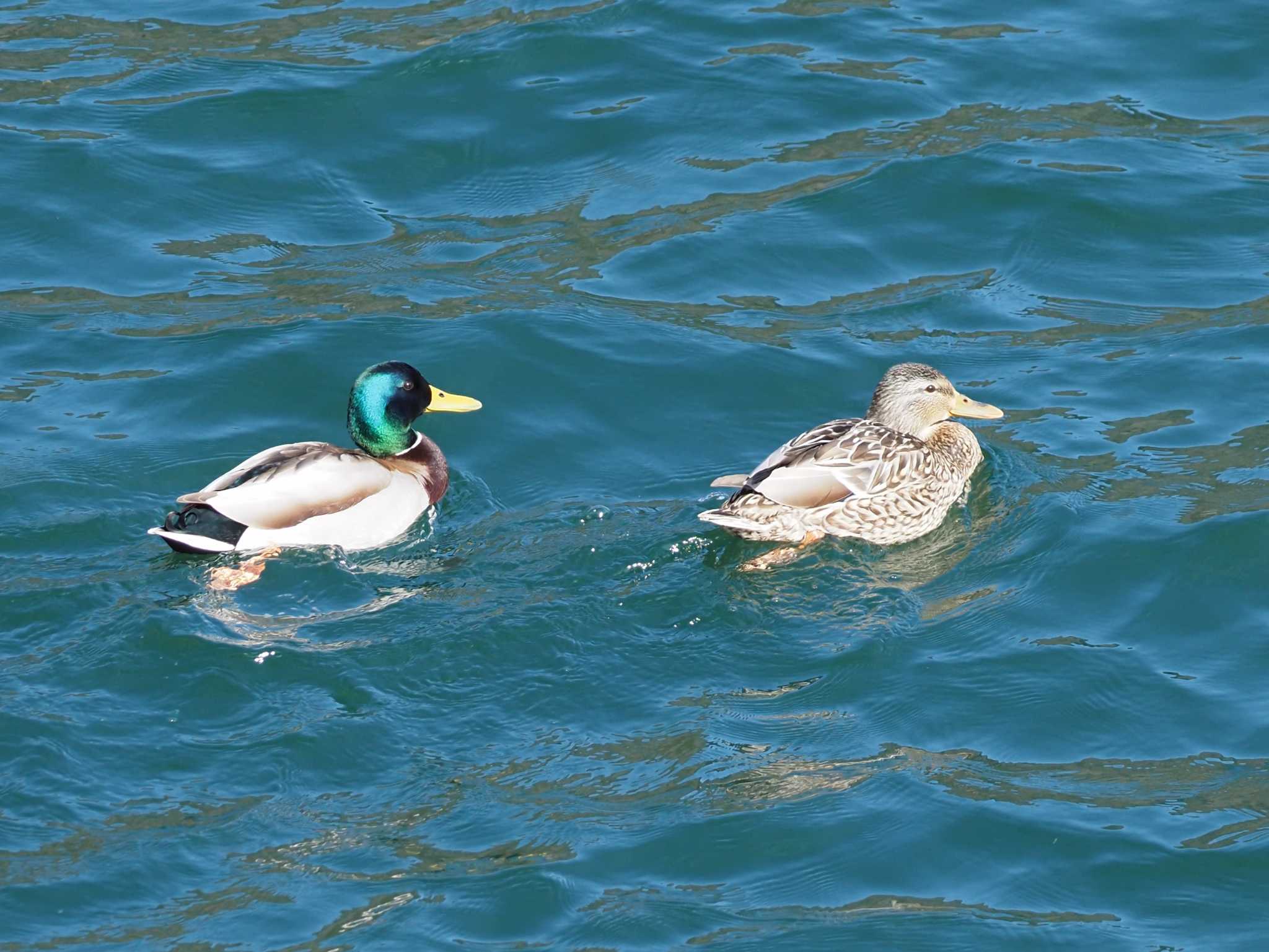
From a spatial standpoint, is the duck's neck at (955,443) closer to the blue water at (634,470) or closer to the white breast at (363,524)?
the blue water at (634,470)

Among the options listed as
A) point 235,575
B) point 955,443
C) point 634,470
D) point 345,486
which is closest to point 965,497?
point 955,443

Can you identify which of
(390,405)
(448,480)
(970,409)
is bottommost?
(448,480)

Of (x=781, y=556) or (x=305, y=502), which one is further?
(x=305, y=502)

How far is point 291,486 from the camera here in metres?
Answer: 9.98

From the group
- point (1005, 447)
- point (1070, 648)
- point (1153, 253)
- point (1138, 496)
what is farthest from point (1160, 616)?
point (1153, 253)

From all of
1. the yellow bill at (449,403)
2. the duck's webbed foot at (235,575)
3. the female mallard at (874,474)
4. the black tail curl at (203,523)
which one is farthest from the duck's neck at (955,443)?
the black tail curl at (203,523)

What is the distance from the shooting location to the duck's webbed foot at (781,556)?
968 centimetres

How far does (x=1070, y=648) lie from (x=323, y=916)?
3947mm

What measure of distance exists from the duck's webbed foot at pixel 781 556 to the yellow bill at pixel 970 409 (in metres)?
1.35

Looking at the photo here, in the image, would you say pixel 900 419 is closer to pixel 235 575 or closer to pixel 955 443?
pixel 955 443

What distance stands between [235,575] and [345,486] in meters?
0.91

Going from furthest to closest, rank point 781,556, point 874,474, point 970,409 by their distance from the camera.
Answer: point 970,409 < point 874,474 < point 781,556

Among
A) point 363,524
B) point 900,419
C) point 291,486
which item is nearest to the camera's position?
point 291,486

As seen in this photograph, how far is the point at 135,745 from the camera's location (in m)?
7.86
